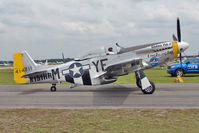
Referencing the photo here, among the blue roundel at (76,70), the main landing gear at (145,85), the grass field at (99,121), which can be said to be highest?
the blue roundel at (76,70)

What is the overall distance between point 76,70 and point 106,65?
6.41 ft

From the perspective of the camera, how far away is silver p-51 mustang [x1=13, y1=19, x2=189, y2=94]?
43.0 feet

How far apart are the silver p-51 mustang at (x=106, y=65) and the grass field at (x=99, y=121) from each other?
499 centimetres

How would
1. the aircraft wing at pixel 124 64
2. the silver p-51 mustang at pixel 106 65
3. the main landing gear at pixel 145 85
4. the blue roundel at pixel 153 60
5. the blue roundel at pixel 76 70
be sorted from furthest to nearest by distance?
the blue roundel at pixel 76 70 < the blue roundel at pixel 153 60 < the silver p-51 mustang at pixel 106 65 < the aircraft wing at pixel 124 64 < the main landing gear at pixel 145 85

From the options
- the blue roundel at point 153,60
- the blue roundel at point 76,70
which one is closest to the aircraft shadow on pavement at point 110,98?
the blue roundel at point 76,70

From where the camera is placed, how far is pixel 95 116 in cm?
768

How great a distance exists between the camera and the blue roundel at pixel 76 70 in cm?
1434

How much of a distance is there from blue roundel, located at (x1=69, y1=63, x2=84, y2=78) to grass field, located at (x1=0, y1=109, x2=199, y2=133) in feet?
18.9

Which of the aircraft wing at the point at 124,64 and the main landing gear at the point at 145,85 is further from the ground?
the aircraft wing at the point at 124,64

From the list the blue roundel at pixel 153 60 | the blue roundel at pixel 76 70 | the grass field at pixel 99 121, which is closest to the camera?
the grass field at pixel 99 121

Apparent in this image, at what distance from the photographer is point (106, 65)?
13.9m

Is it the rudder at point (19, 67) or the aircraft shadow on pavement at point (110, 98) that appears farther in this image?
the rudder at point (19, 67)

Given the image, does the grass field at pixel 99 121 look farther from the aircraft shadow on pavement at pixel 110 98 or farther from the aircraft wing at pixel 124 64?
the aircraft wing at pixel 124 64

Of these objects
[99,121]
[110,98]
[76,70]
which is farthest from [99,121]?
[76,70]
